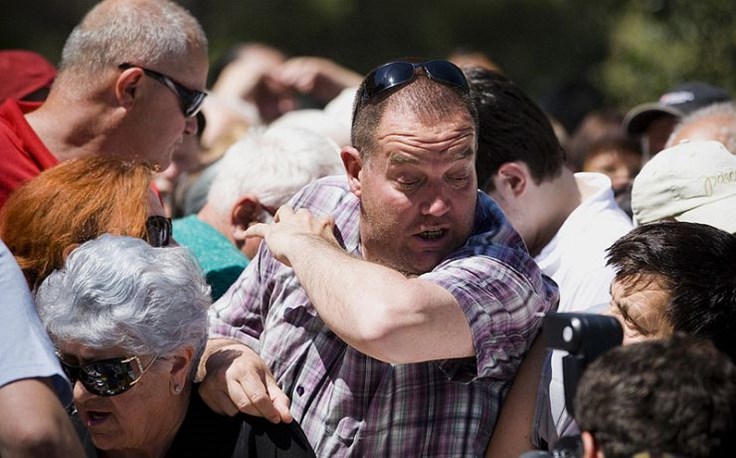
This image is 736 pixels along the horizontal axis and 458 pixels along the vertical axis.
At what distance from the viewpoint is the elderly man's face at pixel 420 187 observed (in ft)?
10.1

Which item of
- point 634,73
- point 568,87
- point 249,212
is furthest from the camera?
point 634,73

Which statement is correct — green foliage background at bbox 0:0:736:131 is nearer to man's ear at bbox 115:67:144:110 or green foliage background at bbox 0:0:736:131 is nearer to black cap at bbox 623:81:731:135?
black cap at bbox 623:81:731:135

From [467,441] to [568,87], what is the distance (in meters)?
6.66

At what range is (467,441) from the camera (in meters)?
3.12

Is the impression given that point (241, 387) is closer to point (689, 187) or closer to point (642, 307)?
point (642, 307)

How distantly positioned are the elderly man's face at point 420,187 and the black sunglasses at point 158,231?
2.20 ft

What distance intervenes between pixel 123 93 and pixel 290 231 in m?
1.28

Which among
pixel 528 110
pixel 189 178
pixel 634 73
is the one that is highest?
pixel 528 110

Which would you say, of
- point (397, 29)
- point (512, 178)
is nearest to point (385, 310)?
point (512, 178)

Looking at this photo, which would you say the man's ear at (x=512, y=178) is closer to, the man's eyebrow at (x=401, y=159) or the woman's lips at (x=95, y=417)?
the man's eyebrow at (x=401, y=159)

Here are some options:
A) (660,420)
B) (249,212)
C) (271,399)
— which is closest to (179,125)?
(249,212)

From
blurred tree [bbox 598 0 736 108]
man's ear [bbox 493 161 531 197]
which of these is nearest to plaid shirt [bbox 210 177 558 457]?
man's ear [bbox 493 161 531 197]

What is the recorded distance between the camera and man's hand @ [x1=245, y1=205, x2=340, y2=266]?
3184 mm

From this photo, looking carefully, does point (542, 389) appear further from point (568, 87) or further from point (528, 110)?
point (568, 87)
